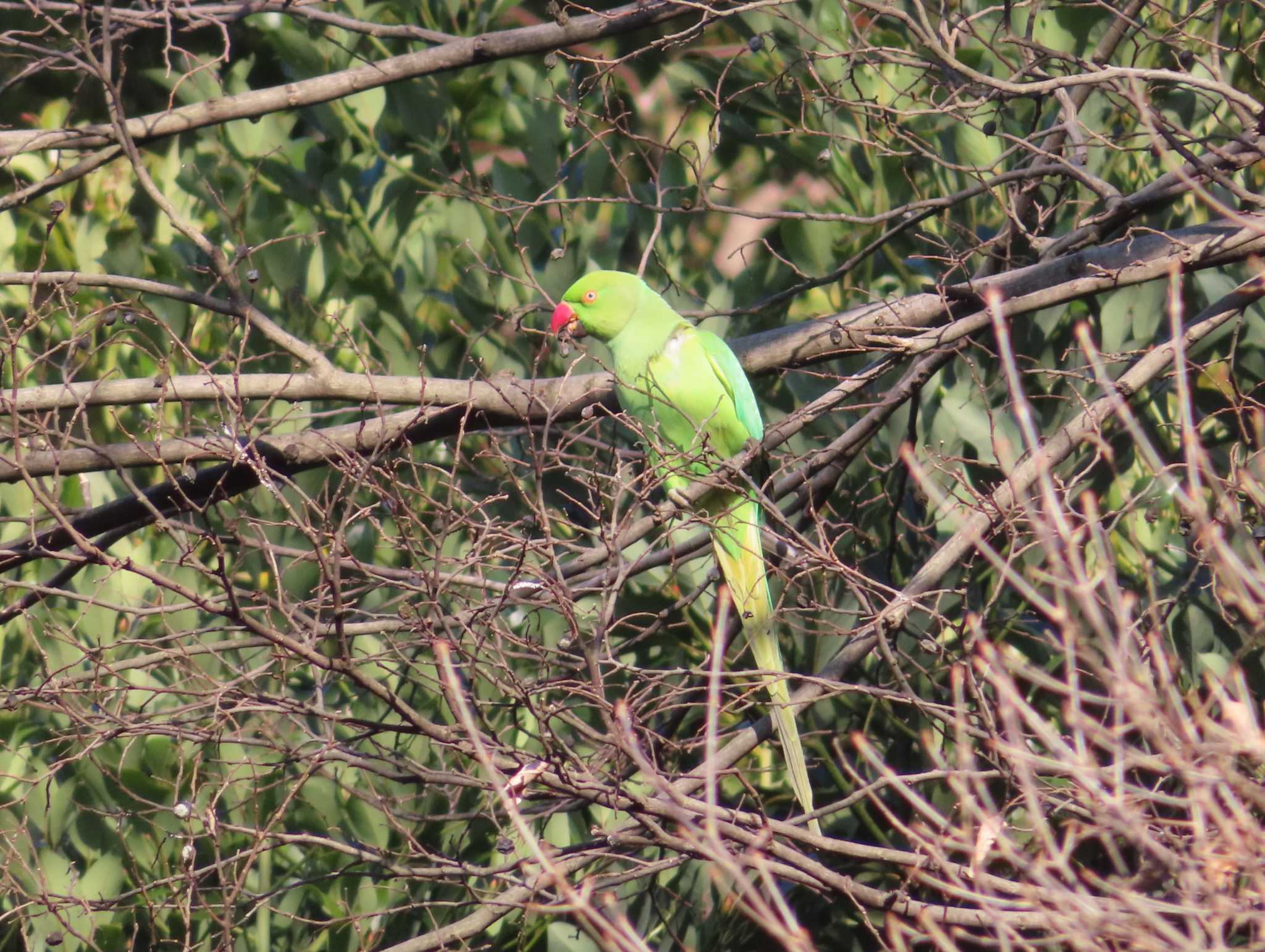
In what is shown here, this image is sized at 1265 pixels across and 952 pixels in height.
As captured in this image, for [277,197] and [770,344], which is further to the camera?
[277,197]

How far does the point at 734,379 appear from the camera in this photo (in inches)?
147

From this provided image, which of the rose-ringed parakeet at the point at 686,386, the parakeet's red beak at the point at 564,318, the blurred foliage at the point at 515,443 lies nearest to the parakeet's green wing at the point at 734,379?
the rose-ringed parakeet at the point at 686,386

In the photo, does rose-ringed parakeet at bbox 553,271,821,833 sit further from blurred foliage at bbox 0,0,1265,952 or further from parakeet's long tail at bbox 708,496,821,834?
blurred foliage at bbox 0,0,1265,952

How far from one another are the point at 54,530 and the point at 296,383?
25.9 inches

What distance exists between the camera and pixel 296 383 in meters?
3.26

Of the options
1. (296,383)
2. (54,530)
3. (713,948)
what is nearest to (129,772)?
(54,530)

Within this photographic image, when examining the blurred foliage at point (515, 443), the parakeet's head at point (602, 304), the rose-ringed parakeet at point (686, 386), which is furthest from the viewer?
the parakeet's head at point (602, 304)

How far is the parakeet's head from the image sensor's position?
13.3 feet

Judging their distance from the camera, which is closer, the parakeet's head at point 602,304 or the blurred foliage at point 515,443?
the blurred foliage at point 515,443

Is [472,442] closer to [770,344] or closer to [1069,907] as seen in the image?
[770,344]

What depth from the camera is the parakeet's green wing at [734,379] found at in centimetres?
369

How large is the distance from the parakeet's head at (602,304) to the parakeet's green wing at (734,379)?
267mm

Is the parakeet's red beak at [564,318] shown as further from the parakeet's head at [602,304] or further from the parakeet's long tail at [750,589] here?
the parakeet's long tail at [750,589]

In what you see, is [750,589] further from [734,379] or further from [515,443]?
[515,443]
